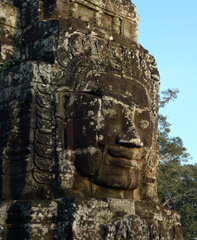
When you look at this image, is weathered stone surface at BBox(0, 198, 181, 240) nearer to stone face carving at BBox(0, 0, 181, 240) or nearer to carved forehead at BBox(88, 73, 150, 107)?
stone face carving at BBox(0, 0, 181, 240)

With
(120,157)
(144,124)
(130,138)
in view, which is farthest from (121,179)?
(144,124)

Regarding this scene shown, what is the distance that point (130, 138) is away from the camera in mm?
7188

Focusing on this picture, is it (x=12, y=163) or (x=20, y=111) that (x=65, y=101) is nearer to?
(x=20, y=111)

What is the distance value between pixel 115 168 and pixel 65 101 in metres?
1.27

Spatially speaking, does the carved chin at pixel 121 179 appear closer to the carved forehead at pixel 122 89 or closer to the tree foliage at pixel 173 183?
the carved forehead at pixel 122 89

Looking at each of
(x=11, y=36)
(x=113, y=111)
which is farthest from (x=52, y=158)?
(x=11, y=36)

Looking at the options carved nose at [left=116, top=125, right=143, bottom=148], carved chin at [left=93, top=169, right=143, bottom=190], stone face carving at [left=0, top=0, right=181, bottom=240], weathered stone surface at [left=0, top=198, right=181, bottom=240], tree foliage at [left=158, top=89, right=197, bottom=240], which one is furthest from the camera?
tree foliage at [left=158, top=89, right=197, bottom=240]

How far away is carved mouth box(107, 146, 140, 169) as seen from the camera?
279 inches

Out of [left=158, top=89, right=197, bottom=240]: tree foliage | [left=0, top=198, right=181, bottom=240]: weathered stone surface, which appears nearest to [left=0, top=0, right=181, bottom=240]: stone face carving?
[left=0, top=198, right=181, bottom=240]: weathered stone surface

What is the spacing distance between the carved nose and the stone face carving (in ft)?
0.05

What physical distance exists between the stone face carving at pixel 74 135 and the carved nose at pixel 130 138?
16mm

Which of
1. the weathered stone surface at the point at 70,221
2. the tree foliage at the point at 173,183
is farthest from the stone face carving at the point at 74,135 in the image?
the tree foliage at the point at 173,183

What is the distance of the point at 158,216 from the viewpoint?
25.4 feet

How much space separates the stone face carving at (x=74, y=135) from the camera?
6484mm
